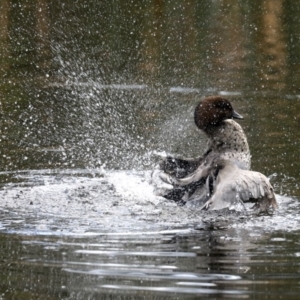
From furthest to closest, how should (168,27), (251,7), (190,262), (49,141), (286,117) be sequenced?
(251,7), (168,27), (286,117), (49,141), (190,262)

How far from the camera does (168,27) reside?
1903cm

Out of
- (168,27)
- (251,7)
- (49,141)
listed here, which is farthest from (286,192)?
(251,7)

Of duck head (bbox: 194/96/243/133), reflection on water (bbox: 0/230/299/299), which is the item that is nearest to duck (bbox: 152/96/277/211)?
duck head (bbox: 194/96/243/133)

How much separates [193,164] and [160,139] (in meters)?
2.62

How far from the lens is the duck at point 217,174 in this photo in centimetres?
788

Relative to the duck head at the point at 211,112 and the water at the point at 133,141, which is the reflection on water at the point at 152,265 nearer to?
the water at the point at 133,141

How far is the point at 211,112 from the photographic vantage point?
27.6ft

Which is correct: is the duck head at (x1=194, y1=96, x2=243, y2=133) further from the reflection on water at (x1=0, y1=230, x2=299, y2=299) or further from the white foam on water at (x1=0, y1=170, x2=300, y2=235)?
the reflection on water at (x1=0, y1=230, x2=299, y2=299)

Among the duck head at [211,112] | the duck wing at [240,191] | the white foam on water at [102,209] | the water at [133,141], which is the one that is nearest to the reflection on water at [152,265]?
the water at [133,141]

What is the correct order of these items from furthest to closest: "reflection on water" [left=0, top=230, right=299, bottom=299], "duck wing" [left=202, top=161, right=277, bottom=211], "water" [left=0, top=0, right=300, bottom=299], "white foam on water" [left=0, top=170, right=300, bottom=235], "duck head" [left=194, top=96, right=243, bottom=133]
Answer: "duck head" [left=194, top=96, right=243, bottom=133] → "duck wing" [left=202, top=161, right=277, bottom=211] → "white foam on water" [left=0, top=170, right=300, bottom=235] → "water" [left=0, top=0, right=300, bottom=299] → "reflection on water" [left=0, top=230, right=299, bottom=299]

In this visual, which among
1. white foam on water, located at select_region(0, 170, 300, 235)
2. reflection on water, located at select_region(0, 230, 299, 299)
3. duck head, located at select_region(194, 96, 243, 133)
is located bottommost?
reflection on water, located at select_region(0, 230, 299, 299)

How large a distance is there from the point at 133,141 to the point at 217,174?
306 centimetres

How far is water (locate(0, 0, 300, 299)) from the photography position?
6.07 m

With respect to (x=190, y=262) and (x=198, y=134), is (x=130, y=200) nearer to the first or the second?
(x=190, y=262)
